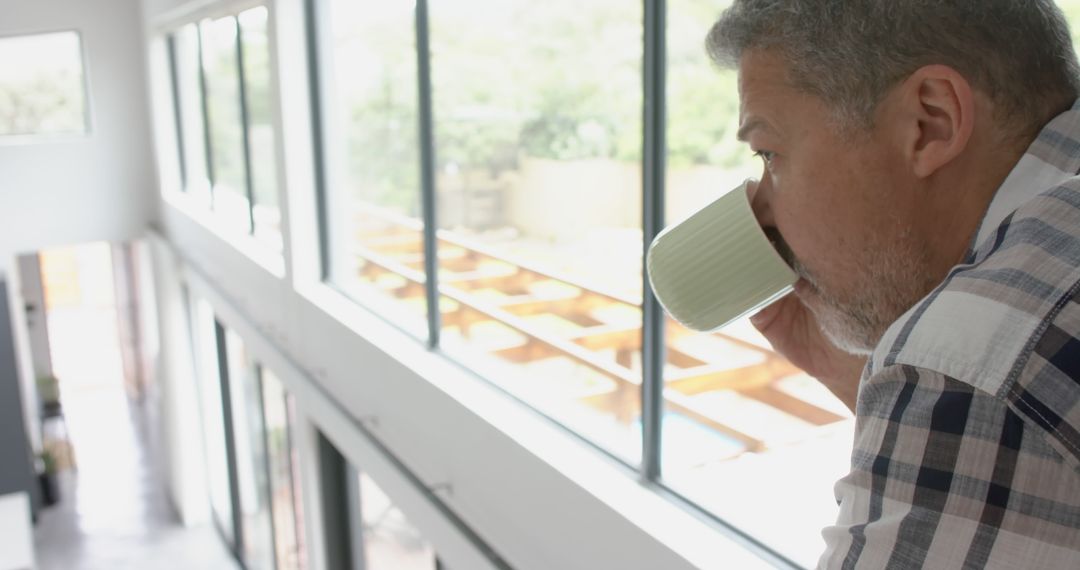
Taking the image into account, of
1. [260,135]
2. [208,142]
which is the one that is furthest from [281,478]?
[208,142]

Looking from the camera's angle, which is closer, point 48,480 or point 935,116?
point 935,116

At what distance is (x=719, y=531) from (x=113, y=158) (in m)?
6.12

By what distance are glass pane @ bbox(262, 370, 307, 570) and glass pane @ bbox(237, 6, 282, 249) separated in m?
0.72

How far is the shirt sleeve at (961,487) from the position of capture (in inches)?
19.7

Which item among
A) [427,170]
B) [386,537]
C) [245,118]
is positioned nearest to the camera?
[427,170]

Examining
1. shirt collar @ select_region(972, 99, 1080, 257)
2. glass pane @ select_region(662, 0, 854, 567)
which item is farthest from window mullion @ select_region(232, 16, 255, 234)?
shirt collar @ select_region(972, 99, 1080, 257)

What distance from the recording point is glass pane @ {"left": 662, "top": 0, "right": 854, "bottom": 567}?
1.66 m

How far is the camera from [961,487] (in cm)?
51

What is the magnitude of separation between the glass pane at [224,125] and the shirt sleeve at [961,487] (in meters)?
4.63

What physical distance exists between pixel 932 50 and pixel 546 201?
6.52 ft

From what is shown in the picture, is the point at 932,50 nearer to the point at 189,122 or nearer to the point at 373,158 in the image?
the point at 373,158

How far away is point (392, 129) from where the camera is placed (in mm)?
3412

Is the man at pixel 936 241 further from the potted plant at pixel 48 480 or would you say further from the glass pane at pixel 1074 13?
the potted plant at pixel 48 480

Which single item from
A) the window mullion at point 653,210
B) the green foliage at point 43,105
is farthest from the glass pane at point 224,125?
the window mullion at point 653,210
